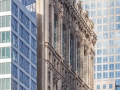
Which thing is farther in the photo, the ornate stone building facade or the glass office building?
the ornate stone building facade

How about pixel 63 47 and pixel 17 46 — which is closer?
pixel 17 46

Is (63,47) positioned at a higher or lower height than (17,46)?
higher

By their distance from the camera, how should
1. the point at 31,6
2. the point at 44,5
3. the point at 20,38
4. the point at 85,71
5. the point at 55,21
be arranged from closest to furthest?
1. the point at 20,38
2. the point at 31,6
3. the point at 44,5
4. the point at 55,21
5. the point at 85,71

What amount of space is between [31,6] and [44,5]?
35.8 ft

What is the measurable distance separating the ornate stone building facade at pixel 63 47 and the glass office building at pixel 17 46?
9352mm

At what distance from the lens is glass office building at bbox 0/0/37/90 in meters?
128

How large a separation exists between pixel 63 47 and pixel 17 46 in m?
40.1

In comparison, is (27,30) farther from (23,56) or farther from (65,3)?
(65,3)

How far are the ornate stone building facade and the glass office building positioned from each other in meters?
9.35

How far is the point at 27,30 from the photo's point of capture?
13875 centimetres

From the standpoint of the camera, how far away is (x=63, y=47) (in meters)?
171

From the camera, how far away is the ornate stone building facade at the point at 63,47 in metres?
152

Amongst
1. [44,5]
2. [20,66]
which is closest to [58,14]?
[44,5]

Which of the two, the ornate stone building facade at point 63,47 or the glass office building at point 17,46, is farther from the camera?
the ornate stone building facade at point 63,47
